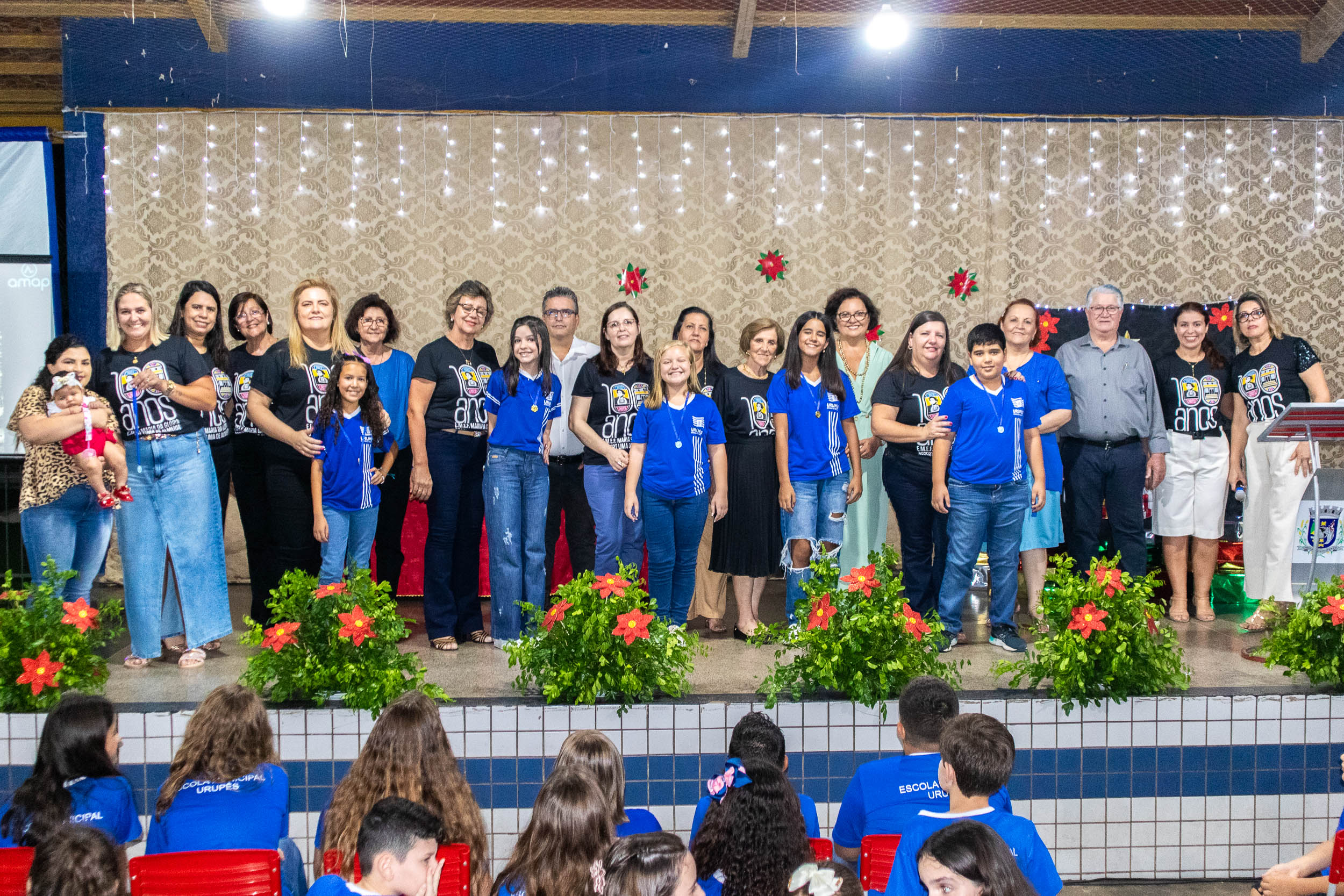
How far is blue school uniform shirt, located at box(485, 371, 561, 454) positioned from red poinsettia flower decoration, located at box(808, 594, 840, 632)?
58.4 inches

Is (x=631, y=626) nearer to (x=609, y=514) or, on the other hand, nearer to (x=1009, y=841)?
(x=609, y=514)

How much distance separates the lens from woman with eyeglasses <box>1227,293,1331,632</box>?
5.18 metres

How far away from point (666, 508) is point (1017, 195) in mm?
3565

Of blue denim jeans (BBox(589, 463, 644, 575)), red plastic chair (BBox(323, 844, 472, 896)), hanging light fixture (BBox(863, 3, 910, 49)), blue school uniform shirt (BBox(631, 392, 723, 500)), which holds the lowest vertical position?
red plastic chair (BBox(323, 844, 472, 896))

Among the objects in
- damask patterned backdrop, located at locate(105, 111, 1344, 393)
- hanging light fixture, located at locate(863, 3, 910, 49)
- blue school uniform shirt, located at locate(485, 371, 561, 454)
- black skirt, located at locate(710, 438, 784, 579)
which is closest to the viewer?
blue school uniform shirt, located at locate(485, 371, 561, 454)

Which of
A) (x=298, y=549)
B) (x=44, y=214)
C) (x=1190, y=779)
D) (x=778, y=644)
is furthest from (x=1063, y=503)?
(x=44, y=214)

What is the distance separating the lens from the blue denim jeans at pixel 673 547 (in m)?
4.70

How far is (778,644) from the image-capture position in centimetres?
483

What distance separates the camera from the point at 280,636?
11.9 feet

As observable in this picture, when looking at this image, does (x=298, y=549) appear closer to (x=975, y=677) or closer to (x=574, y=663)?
(x=574, y=663)

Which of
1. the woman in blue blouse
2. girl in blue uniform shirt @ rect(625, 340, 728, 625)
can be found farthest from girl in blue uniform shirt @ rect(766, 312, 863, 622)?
the woman in blue blouse

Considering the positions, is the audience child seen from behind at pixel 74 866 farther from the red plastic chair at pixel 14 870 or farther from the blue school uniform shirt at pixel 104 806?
the blue school uniform shirt at pixel 104 806

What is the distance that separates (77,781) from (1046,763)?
280 cm

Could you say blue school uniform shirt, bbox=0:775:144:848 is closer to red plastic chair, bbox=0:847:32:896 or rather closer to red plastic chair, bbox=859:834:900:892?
red plastic chair, bbox=0:847:32:896
